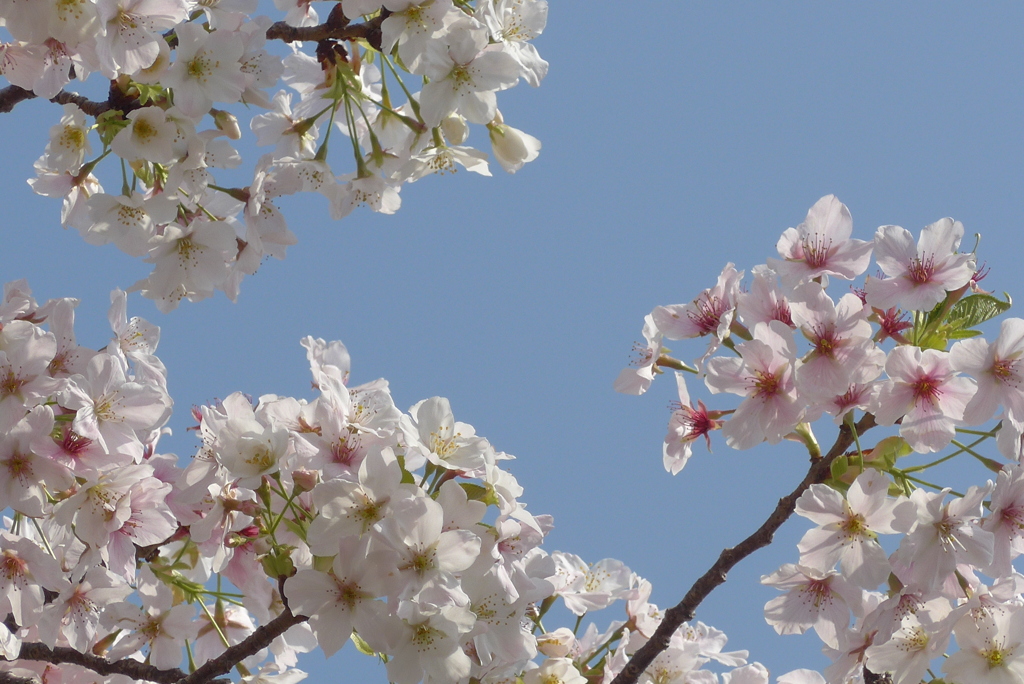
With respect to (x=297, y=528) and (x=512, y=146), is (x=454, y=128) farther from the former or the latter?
(x=297, y=528)

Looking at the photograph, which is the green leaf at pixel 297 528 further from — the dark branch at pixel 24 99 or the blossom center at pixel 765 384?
the dark branch at pixel 24 99

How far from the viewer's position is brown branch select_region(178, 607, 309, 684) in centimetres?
291

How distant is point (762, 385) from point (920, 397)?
0.47m

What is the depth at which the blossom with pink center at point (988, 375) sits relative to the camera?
291 centimetres

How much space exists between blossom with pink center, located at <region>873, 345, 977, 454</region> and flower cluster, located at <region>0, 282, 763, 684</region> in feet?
3.91

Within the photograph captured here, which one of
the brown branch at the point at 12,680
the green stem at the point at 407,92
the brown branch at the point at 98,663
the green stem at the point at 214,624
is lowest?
the brown branch at the point at 12,680

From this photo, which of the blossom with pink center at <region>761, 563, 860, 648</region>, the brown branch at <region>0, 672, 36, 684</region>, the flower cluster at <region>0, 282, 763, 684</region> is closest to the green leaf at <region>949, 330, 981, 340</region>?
the blossom with pink center at <region>761, 563, 860, 648</region>

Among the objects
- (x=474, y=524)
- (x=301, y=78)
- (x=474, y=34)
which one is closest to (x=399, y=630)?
(x=474, y=524)

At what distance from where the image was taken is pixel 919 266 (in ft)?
10.4

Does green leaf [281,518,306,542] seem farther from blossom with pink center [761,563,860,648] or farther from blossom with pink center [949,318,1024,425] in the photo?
blossom with pink center [949,318,1024,425]

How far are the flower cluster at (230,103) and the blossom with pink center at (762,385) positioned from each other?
4.53 ft

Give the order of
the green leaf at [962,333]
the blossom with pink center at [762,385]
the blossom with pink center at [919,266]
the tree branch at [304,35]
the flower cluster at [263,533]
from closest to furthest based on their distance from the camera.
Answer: the flower cluster at [263,533]
the blossom with pink center at [762,385]
the blossom with pink center at [919,266]
the green leaf at [962,333]
the tree branch at [304,35]

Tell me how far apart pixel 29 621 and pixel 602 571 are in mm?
2423

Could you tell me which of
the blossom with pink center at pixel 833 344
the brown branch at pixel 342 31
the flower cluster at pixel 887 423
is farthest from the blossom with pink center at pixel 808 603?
the brown branch at pixel 342 31
